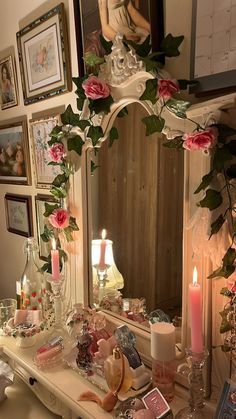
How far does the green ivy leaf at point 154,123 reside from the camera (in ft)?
3.08

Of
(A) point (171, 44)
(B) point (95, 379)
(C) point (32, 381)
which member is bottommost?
(C) point (32, 381)

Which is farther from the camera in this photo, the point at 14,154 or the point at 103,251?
the point at 14,154

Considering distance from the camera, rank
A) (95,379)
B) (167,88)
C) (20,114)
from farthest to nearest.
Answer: (20,114) → (95,379) → (167,88)

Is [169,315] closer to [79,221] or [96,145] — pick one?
[79,221]

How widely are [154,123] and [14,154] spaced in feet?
3.64

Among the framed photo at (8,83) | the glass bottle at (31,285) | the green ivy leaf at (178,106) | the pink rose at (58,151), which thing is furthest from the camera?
the framed photo at (8,83)

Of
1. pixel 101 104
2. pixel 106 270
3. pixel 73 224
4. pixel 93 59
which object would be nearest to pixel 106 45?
pixel 93 59

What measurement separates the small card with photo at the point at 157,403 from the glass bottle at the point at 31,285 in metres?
0.72

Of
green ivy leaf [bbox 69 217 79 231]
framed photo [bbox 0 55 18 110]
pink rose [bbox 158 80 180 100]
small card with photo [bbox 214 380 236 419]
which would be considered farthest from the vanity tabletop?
framed photo [bbox 0 55 18 110]

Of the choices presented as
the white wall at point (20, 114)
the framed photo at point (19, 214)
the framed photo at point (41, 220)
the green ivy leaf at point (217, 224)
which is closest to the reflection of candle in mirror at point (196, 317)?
→ the green ivy leaf at point (217, 224)

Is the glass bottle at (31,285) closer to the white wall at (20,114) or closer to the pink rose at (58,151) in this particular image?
the white wall at (20,114)

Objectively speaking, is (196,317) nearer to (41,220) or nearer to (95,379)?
(95,379)

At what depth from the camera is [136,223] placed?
43.3 inches

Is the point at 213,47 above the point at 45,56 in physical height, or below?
below
